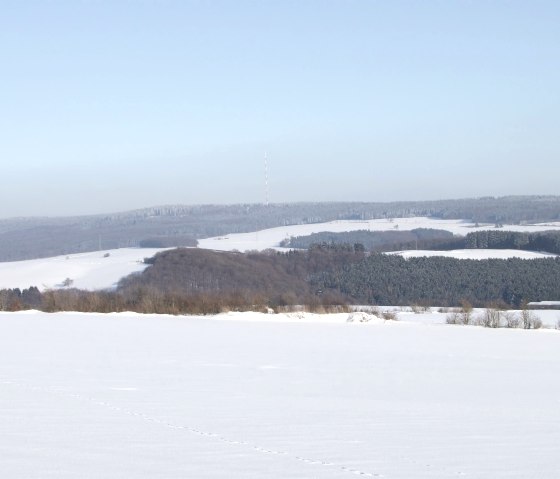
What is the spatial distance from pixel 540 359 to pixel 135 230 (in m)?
103

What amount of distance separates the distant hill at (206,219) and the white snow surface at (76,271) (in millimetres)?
13488

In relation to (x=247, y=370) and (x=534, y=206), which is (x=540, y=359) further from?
(x=534, y=206)

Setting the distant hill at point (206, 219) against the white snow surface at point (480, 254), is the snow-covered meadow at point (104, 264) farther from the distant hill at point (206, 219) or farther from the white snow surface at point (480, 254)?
the distant hill at point (206, 219)

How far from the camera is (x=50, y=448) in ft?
25.6

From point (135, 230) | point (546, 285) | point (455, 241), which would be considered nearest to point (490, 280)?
point (546, 285)

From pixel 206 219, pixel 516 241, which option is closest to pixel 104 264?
pixel 516 241

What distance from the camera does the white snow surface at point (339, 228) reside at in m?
93.7

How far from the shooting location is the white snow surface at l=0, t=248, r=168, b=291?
65.8 m

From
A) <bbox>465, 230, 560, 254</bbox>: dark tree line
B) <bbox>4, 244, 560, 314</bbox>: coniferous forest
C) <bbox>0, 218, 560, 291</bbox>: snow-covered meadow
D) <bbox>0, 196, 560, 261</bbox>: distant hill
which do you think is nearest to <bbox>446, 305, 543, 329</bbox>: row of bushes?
<bbox>4, 244, 560, 314</bbox>: coniferous forest

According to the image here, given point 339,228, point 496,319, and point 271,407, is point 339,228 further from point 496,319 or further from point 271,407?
point 271,407

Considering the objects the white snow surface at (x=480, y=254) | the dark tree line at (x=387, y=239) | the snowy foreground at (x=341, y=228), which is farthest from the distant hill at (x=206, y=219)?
the white snow surface at (x=480, y=254)

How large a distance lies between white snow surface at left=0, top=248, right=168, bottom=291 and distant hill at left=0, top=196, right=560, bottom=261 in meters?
13.5

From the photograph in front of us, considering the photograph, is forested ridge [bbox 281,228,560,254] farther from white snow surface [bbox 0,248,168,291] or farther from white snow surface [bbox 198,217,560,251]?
white snow surface [bbox 0,248,168,291]

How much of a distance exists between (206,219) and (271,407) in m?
126
